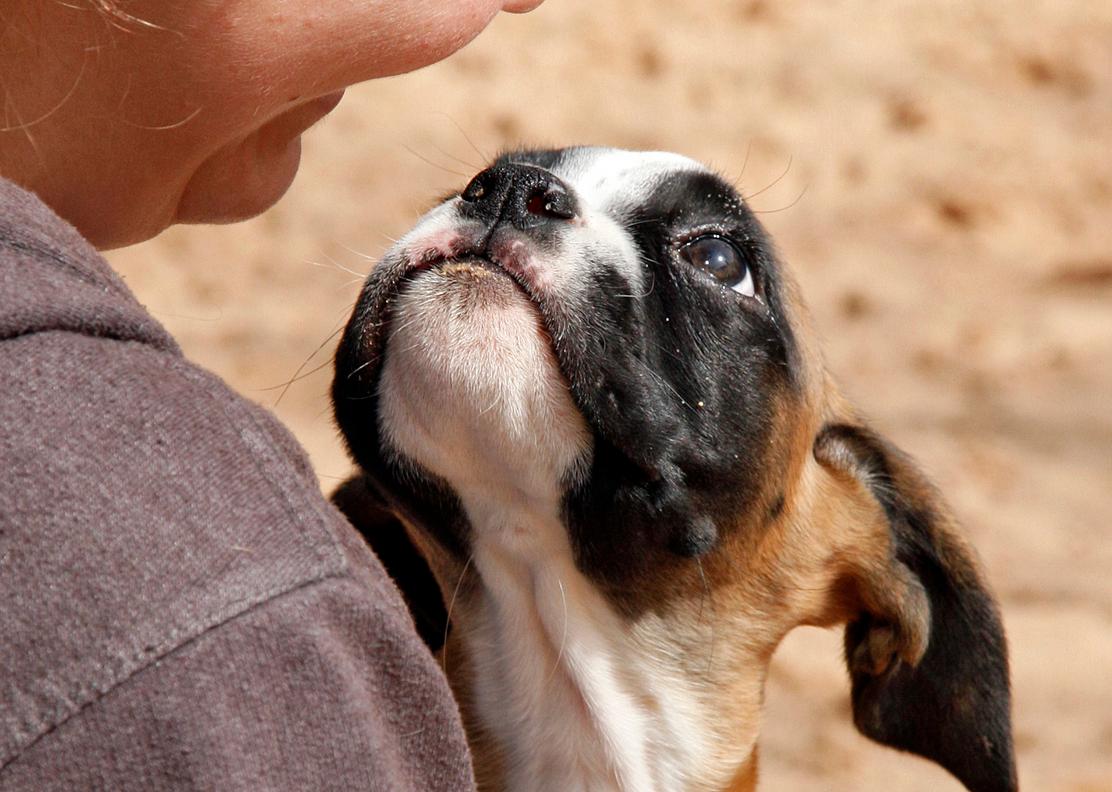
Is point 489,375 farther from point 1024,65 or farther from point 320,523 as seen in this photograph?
point 1024,65

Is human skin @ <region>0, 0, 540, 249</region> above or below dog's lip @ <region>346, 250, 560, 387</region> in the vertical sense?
above

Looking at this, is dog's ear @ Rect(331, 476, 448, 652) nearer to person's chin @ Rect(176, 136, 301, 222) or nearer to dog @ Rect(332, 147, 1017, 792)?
dog @ Rect(332, 147, 1017, 792)

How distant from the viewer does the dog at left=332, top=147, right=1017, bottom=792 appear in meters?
1.82

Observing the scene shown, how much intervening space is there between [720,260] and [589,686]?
0.62m

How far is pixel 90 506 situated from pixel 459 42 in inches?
34.1

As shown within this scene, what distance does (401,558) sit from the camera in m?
2.33

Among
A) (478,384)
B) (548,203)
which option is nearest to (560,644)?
(478,384)

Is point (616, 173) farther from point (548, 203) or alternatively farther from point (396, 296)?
Result: point (396, 296)

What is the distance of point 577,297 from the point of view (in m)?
1.81

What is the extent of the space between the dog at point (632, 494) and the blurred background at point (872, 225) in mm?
1557

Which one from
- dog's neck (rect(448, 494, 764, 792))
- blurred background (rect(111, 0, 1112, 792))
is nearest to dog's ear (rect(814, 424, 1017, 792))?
dog's neck (rect(448, 494, 764, 792))

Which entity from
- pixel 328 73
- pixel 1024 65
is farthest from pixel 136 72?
pixel 1024 65

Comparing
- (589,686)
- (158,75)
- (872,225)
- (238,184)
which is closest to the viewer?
(158,75)

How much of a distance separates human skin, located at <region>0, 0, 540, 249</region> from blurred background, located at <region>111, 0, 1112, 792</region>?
2.36 metres
